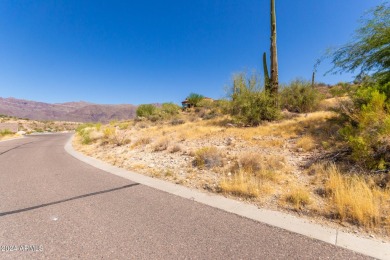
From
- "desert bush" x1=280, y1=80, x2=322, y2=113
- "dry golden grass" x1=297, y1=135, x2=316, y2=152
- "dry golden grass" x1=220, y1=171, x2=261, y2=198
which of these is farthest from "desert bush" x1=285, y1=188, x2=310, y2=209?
"desert bush" x1=280, y1=80, x2=322, y2=113

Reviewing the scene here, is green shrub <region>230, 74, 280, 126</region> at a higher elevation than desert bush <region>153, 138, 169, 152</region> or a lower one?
higher

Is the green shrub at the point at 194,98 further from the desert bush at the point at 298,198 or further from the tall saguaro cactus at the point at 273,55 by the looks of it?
the desert bush at the point at 298,198

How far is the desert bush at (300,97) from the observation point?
719 inches

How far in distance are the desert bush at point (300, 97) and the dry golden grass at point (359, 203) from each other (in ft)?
50.3

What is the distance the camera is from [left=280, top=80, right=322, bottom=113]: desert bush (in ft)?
59.9

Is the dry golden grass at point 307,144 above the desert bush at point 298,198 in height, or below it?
above

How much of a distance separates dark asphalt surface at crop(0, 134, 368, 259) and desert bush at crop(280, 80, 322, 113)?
16879 mm

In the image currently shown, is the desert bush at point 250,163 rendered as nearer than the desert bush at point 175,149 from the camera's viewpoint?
Yes

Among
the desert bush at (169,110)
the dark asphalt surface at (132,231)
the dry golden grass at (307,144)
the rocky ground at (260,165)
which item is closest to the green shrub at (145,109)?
the desert bush at (169,110)

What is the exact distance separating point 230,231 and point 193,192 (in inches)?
70.6

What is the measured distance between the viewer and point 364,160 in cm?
457

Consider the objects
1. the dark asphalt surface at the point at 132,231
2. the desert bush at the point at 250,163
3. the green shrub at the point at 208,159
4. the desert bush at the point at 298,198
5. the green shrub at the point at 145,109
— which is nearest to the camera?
the dark asphalt surface at the point at 132,231

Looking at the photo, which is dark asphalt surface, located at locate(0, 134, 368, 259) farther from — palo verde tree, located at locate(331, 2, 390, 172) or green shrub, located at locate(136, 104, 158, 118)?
green shrub, located at locate(136, 104, 158, 118)

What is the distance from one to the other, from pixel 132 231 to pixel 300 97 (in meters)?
19.1
